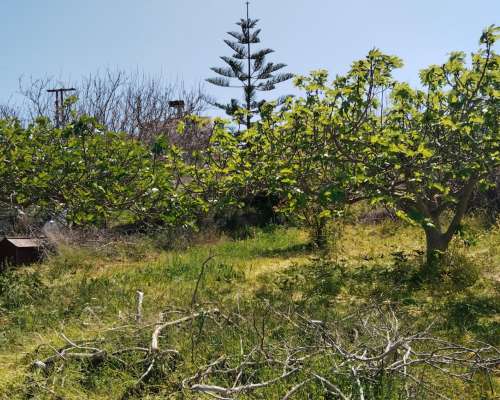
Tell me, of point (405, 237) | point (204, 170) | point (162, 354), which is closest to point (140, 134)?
point (405, 237)

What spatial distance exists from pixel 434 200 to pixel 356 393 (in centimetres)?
513

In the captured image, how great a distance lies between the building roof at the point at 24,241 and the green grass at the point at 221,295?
1.76ft

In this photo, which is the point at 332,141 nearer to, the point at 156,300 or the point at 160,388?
the point at 156,300

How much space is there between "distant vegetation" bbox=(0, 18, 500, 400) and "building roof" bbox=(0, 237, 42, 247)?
3.15 feet

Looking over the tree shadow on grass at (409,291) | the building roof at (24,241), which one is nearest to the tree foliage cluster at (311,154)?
the tree shadow on grass at (409,291)

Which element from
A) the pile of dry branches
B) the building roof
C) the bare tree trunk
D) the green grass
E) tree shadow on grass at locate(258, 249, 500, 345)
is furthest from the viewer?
the building roof

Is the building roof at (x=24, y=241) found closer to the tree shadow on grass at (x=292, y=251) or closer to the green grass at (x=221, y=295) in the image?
the green grass at (x=221, y=295)

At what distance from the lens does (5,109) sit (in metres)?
20.2

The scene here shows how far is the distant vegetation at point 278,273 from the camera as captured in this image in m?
4.20

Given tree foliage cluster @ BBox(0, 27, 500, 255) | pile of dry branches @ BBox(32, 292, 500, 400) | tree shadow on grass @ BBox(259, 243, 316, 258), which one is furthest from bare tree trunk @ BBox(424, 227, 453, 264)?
tree shadow on grass @ BBox(259, 243, 316, 258)

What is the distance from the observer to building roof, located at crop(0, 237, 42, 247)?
11071mm

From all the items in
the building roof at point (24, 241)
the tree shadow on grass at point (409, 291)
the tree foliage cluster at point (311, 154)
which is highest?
the tree foliage cluster at point (311, 154)

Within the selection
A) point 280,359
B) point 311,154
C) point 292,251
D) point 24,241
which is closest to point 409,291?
point 311,154

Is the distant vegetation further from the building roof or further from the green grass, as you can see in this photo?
the building roof
